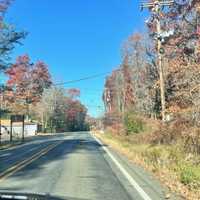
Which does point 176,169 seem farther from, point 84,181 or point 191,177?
point 84,181

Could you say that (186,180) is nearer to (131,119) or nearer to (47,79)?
(131,119)

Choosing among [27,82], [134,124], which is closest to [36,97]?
[27,82]

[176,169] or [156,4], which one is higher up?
[156,4]

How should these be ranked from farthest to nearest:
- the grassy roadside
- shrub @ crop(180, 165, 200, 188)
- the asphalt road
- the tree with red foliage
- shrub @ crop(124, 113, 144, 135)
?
the tree with red foliage
shrub @ crop(124, 113, 144, 135)
shrub @ crop(180, 165, 200, 188)
the grassy roadside
the asphalt road

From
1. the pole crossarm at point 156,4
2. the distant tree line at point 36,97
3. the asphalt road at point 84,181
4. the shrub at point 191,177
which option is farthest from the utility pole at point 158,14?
the distant tree line at point 36,97

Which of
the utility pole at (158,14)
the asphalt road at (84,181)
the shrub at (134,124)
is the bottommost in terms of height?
the asphalt road at (84,181)

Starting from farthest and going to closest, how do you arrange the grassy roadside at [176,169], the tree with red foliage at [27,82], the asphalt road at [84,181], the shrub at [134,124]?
the tree with red foliage at [27,82] → the shrub at [134,124] → the grassy roadside at [176,169] → the asphalt road at [84,181]

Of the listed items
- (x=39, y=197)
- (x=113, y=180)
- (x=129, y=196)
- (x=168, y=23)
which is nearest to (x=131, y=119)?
(x=168, y=23)

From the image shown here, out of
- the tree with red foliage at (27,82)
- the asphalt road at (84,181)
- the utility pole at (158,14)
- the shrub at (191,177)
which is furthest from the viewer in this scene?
the tree with red foliage at (27,82)

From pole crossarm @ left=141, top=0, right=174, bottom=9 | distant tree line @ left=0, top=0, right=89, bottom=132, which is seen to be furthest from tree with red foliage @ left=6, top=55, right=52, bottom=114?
pole crossarm @ left=141, top=0, right=174, bottom=9

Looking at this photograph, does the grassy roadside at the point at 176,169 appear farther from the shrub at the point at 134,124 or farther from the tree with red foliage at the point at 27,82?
the tree with red foliage at the point at 27,82

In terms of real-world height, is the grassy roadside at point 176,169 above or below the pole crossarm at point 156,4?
below

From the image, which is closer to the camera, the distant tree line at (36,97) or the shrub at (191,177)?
the shrub at (191,177)

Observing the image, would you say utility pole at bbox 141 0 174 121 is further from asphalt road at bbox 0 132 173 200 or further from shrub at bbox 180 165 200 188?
shrub at bbox 180 165 200 188
